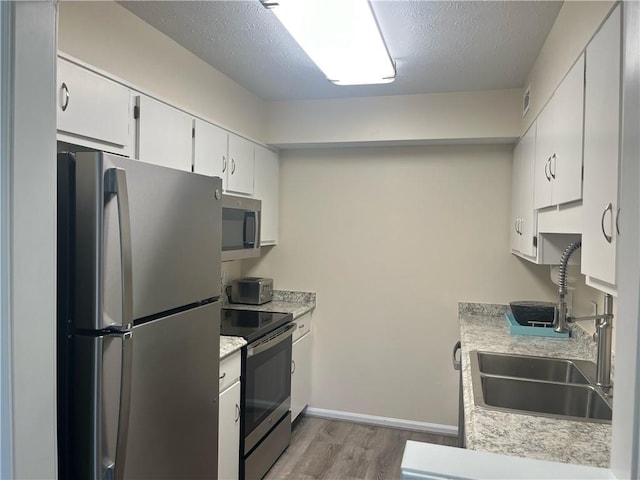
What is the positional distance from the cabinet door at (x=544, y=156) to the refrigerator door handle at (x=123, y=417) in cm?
168

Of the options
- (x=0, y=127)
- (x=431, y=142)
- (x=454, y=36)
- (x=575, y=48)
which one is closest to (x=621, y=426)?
(x=0, y=127)

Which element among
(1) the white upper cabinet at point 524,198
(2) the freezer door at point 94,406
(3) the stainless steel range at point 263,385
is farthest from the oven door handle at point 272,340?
(1) the white upper cabinet at point 524,198

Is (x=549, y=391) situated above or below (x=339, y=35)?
below

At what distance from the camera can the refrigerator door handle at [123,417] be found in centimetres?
130

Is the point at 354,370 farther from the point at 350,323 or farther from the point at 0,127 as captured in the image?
the point at 0,127

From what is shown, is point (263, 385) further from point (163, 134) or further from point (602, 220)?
point (602, 220)

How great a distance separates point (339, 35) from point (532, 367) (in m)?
1.75

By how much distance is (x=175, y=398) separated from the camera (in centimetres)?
161

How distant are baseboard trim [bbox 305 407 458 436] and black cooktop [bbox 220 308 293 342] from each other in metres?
1.08

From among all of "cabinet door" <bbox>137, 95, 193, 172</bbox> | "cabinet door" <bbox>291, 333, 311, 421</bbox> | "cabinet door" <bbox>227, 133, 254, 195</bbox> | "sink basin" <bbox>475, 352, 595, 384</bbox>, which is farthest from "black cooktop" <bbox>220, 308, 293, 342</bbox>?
"sink basin" <bbox>475, 352, 595, 384</bbox>

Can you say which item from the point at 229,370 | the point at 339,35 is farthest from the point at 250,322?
the point at 339,35

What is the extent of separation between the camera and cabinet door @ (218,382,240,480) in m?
2.15

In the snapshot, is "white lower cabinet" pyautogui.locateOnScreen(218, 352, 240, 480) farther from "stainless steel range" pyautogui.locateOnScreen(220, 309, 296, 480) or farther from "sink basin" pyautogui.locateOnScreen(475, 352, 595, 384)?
"sink basin" pyautogui.locateOnScreen(475, 352, 595, 384)

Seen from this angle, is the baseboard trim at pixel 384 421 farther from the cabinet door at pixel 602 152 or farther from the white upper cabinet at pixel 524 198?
the cabinet door at pixel 602 152
